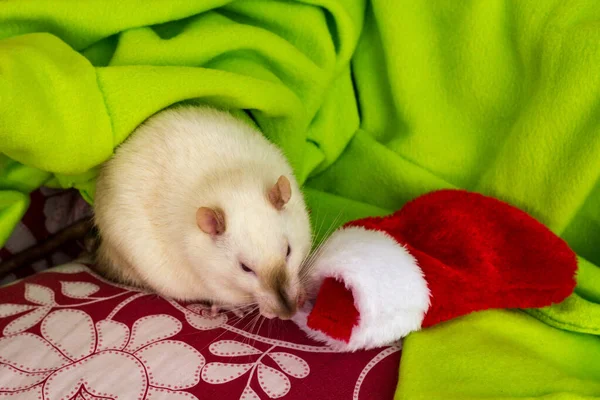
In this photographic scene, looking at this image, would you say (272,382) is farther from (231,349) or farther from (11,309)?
(11,309)

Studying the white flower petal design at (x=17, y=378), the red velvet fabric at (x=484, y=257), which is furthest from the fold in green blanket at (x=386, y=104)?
the white flower petal design at (x=17, y=378)

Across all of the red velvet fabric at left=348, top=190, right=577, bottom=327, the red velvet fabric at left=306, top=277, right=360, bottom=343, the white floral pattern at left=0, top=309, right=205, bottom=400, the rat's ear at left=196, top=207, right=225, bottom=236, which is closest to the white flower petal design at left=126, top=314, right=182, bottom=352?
the white floral pattern at left=0, top=309, right=205, bottom=400

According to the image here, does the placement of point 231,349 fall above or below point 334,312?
below

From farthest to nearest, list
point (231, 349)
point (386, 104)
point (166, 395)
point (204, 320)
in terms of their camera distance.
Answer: point (386, 104), point (204, 320), point (231, 349), point (166, 395)

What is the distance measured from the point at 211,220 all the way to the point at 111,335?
0.32 metres

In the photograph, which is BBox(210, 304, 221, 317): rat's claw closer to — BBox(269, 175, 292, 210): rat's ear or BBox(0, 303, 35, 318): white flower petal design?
BBox(269, 175, 292, 210): rat's ear

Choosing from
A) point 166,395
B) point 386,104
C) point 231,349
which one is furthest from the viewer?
point 386,104

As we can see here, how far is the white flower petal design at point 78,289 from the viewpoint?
1418mm

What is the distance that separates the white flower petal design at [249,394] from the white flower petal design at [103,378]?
19 centimetres

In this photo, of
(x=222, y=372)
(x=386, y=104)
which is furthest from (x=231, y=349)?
(x=386, y=104)

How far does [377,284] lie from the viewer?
3.76ft

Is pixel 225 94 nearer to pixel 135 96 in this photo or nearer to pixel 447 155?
pixel 135 96

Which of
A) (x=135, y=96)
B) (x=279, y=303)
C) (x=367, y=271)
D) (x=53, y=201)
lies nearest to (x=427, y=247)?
(x=367, y=271)

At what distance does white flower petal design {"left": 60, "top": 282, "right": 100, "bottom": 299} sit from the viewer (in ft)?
4.65
